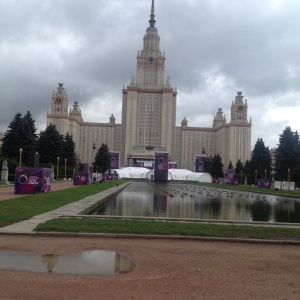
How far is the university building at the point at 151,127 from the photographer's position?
117688 millimetres

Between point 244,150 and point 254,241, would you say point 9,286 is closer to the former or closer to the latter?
point 254,241

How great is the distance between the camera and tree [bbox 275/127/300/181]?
4891 cm

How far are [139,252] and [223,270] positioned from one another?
5.65ft

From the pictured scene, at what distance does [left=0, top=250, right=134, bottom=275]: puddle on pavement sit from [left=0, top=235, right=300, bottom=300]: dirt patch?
0.74 feet

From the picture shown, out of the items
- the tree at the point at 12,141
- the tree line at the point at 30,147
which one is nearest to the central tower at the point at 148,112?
the tree line at the point at 30,147

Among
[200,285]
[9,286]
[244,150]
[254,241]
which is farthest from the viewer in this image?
[244,150]

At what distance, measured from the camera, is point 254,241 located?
26.8ft

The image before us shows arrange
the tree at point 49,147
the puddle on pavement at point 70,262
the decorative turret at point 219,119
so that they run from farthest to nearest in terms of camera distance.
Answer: the decorative turret at point 219,119
the tree at point 49,147
the puddle on pavement at point 70,262

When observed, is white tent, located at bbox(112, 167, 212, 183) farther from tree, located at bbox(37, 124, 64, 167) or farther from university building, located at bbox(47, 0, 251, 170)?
tree, located at bbox(37, 124, 64, 167)

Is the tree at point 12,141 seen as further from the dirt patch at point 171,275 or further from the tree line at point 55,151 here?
the dirt patch at point 171,275

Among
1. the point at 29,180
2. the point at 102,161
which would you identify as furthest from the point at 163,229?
the point at 102,161

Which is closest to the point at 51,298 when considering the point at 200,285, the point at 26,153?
the point at 200,285

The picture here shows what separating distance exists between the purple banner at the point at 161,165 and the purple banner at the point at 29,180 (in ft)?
142

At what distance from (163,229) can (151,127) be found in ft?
379
